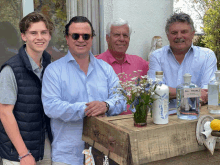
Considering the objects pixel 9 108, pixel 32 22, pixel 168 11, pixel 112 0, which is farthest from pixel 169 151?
pixel 168 11

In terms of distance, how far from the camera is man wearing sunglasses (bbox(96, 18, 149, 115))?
2770 millimetres

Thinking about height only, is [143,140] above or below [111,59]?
below

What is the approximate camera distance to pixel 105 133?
155 centimetres

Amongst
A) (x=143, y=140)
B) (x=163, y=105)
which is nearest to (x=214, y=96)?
(x=163, y=105)

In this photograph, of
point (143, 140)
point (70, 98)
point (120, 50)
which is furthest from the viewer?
point (120, 50)

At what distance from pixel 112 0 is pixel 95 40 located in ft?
2.71

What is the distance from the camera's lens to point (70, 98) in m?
1.89

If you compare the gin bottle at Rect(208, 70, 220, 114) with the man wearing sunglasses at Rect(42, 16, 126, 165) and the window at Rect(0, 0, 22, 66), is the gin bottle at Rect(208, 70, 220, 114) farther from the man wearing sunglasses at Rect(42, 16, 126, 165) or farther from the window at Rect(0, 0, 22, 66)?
the window at Rect(0, 0, 22, 66)

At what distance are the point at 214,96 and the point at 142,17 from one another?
3.43 meters

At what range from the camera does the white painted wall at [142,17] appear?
178 inches

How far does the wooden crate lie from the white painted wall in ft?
10.2

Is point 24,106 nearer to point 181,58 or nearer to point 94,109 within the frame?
point 94,109

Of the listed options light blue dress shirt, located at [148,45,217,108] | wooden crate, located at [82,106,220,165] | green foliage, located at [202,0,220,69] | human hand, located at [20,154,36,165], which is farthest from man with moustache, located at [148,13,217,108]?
green foliage, located at [202,0,220,69]

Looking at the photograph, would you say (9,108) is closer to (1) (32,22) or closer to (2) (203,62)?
(1) (32,22)
